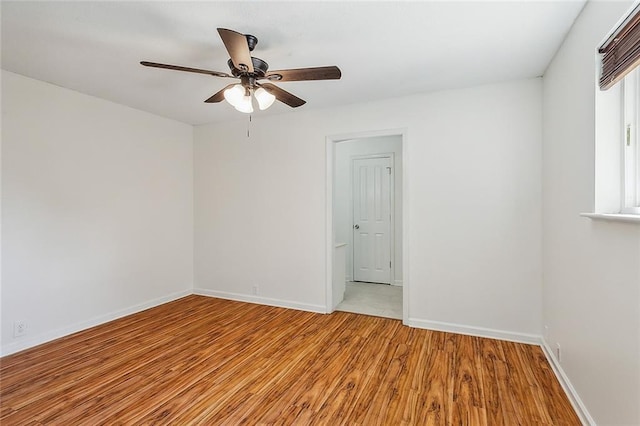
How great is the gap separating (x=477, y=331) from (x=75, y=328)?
4.25m

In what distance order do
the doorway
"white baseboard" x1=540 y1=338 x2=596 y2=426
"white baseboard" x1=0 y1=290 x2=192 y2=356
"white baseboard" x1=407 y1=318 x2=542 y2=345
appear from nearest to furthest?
"white baseboard" x1=540 y1=338 x2=596 y2=426 < "white baseboard" x1=0 y1=290 x2=192 y2=356 < "white baseboard" x1=407 y1=318 x2=542 y2=345 < the doorway

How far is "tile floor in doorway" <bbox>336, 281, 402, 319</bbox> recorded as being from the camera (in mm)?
3767

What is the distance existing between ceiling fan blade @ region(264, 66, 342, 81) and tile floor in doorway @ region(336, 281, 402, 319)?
110 inches

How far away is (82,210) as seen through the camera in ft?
10.7

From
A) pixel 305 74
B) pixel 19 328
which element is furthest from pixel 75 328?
pixel 305 74

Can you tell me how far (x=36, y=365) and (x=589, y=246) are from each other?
4.22 metres

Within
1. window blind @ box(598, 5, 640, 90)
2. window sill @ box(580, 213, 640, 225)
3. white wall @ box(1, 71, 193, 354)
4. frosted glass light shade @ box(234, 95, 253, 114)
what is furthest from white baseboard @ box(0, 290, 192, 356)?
window blind @ box(598, 5, 640, 90)

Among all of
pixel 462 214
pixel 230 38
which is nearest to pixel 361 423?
pixel 462 214

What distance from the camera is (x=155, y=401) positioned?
2014mm

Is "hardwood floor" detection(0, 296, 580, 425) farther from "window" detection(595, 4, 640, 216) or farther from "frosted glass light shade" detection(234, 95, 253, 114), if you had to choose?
"frosted glass light shade" detection(234, 95, 253, 114)

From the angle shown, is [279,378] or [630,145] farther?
[279,378]

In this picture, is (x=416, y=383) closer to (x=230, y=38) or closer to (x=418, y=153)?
(x=418, y=153)

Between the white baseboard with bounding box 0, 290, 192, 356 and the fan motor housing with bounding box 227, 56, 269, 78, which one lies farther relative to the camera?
the white baseboard with bounding box 0, 290, 192, 356

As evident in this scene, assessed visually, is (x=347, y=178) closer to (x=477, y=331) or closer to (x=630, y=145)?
(x=477, y=331)
